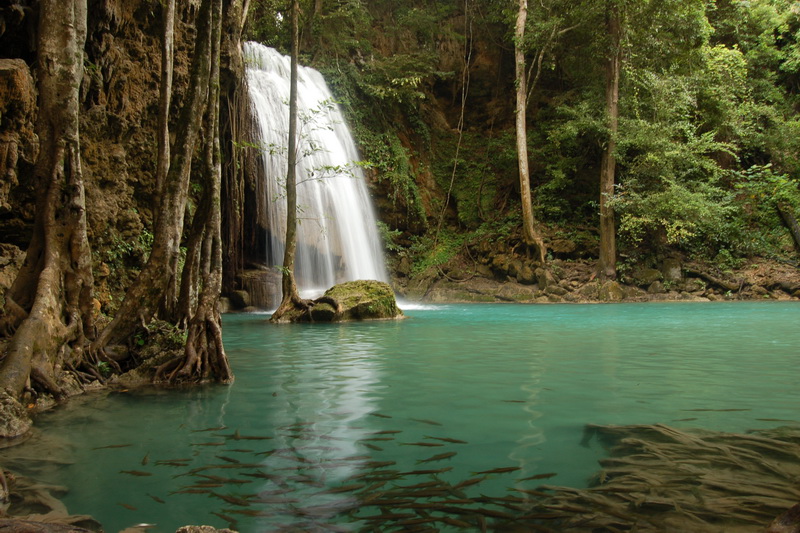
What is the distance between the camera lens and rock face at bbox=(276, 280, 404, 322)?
12.7m

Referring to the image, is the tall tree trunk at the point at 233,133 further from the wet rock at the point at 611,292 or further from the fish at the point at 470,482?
the fish at the point at 470,482

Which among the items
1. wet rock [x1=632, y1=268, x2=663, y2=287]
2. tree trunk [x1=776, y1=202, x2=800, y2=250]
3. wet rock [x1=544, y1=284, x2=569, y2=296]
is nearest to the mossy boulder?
wet rock [x1=544, y1=284, x2=569, y2=296]

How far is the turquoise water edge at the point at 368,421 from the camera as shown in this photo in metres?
2.70

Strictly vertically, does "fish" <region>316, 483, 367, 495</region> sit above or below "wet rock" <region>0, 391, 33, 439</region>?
below

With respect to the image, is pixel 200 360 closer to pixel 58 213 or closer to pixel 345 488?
pixel 58 213

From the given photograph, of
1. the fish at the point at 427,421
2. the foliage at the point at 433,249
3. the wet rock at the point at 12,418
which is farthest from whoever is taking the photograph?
the foliage at the point at 433,249

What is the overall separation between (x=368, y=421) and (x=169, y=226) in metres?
3.75

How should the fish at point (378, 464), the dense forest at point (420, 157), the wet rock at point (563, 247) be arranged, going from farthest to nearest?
the wet rock at point (563, 247) < the dense forest at point (420, 157) < the fish at point (378, 464)

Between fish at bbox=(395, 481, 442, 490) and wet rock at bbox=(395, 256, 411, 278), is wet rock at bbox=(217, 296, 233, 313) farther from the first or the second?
fish at bbox=(395, 481, 442, 490)

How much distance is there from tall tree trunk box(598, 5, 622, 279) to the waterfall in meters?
8.45

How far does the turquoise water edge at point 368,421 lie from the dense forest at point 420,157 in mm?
1206

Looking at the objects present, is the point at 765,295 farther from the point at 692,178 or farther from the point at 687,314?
the point at 687,314

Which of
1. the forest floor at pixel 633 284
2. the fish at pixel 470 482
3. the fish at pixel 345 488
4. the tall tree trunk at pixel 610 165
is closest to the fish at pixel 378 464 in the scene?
the fish at pixel 345 488

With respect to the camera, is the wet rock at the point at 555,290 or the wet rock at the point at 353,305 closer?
the wet rock at the point at 353,305
